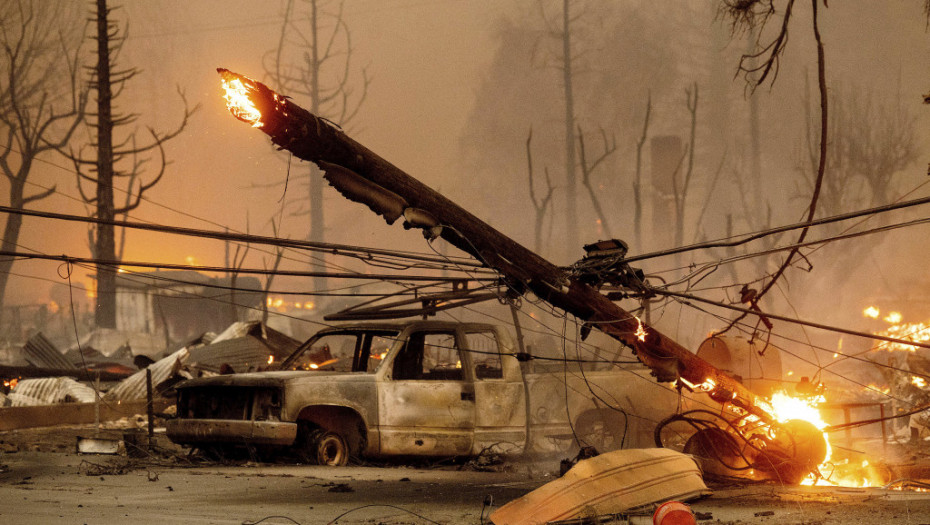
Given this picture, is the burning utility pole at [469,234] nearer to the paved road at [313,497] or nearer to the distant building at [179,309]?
the paved road at [313,497]

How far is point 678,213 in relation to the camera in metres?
49.2

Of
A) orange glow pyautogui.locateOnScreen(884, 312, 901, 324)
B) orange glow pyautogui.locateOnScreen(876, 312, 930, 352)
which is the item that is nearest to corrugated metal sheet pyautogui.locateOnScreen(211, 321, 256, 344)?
orange glow pyautogui.locateOnScreen(876, 312, 930, 352)

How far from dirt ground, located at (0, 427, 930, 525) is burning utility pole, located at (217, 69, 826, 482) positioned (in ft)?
3.82

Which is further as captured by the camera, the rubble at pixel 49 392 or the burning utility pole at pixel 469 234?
the rubble at pixel 49 392

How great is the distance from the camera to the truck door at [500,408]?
1024 cm

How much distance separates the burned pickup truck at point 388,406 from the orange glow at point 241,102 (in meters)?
3.88

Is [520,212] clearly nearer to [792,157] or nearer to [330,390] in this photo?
[792,157]

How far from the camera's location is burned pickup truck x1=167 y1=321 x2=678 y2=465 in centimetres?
970

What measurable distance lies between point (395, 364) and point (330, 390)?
2.87 feet

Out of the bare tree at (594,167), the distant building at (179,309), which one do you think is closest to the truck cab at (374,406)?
the distant building at (179,309)

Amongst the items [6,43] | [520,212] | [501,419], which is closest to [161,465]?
[501,419]

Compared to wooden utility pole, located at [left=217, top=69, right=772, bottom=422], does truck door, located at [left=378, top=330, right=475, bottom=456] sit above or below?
below

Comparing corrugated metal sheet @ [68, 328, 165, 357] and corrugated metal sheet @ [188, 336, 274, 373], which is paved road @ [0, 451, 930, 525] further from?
corrugated metal sheet @ [68, 328, 165, 357]

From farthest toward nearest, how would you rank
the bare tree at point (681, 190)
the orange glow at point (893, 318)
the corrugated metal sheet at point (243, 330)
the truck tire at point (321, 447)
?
the bare tree at point (681, 190) → the orange glow at point (893, 318) → the corrugated metal sheet at point (243, 330) → the truck tire at point (321, 447)
